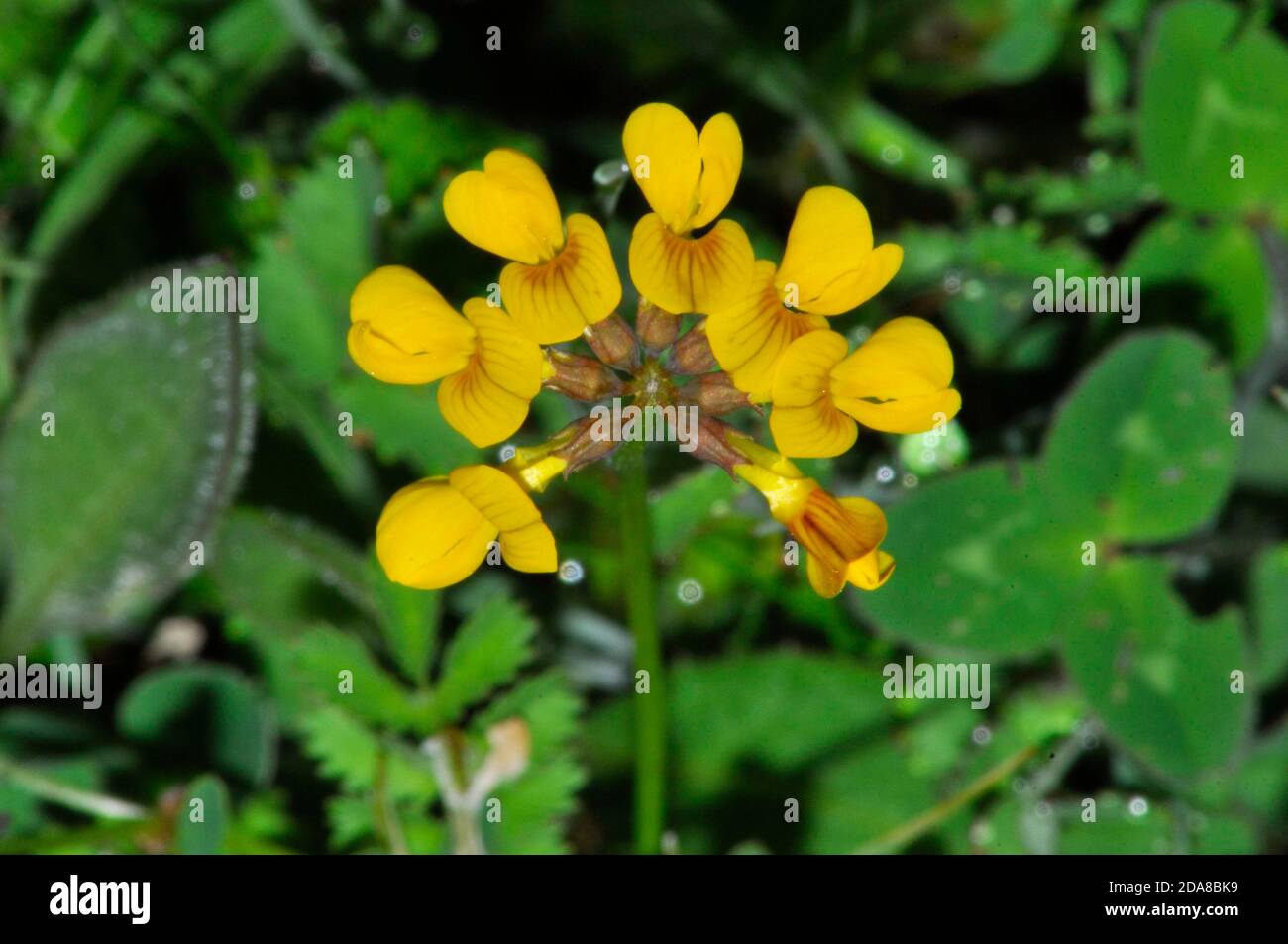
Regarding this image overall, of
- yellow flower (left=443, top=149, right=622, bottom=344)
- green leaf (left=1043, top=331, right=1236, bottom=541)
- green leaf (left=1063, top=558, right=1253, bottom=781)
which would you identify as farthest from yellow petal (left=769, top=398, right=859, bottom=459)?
green leaf (left=1063, top=558, right=1253, bottom=781)

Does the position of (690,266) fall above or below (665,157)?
below

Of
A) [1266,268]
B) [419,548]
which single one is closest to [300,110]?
[419,548]

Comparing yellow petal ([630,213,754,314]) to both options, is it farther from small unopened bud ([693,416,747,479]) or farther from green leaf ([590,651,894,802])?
green leaf ([590,651,894,802])

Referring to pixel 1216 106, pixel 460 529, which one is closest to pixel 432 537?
pixel 460 529

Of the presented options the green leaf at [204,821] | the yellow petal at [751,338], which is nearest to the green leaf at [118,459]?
the green leaf at [204,821]

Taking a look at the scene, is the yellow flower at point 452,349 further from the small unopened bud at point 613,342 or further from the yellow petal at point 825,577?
the yellow petal at point 825,577

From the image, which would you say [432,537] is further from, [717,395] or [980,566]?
[980,566]
